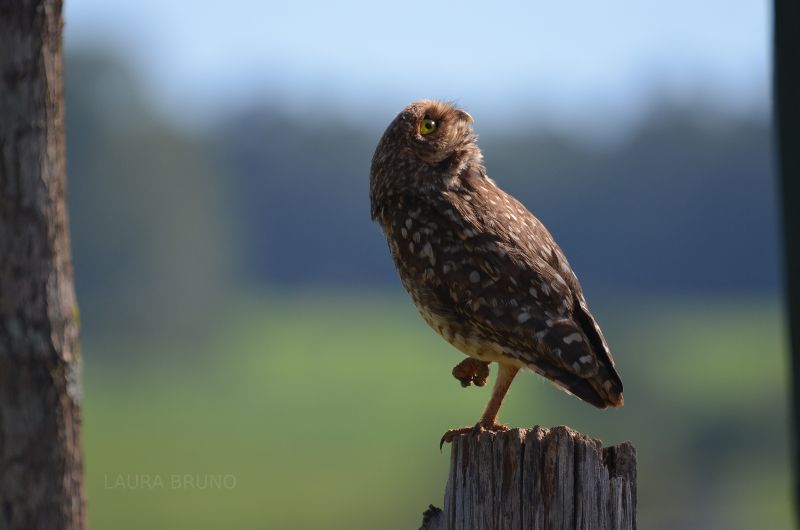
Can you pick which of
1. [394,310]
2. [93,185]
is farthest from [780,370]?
[93,185]

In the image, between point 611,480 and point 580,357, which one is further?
point 580,357

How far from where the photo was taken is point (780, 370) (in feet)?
225

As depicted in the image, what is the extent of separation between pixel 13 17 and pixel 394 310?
8531 centimetres

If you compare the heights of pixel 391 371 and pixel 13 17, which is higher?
pixel 391 371

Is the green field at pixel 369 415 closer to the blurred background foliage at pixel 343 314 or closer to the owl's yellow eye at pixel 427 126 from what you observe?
the blurred background foliage at pixel 343 314

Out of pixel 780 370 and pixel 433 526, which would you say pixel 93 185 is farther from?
pixel 433 526

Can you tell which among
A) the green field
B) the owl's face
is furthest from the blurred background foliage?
the owl's face

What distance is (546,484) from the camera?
17.7 ft

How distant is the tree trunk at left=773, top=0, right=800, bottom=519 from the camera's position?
5945 millimetres

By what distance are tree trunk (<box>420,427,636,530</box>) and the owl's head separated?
2.60 meters

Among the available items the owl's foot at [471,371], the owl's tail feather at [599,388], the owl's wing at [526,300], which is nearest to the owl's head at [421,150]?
the owl's wing at [526,300]

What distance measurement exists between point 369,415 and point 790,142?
63.0 m

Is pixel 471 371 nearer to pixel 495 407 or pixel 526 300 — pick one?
pixel 495 407

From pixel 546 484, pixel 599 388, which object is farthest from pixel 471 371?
pixel 546 484
